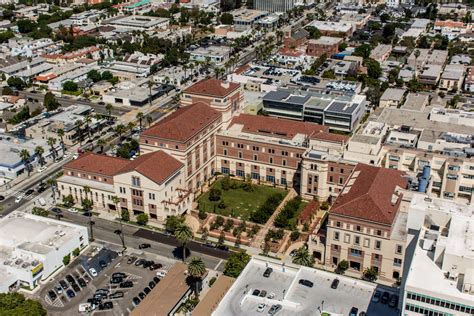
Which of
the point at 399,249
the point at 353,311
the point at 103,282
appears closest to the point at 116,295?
the point at 103,282

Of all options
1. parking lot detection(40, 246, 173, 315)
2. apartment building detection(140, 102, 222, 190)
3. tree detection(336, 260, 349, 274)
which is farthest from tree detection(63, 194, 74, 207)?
tree detection(336, 260, 349, 274)

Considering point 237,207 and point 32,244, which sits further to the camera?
point 237,207

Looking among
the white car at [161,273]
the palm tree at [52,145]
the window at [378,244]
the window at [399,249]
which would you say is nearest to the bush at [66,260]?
the white car at [161,273]

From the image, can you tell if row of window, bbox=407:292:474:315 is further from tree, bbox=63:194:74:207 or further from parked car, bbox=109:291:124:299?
tree, bbox=63:194:74:207

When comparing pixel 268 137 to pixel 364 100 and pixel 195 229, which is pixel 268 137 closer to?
pixel 195 229

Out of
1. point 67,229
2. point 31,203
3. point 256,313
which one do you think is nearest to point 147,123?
point 31,203

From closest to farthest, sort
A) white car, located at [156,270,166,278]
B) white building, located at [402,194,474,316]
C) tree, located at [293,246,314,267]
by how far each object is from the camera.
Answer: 1. white building, located at [402,194,474,316]
2. tree, located at [293,246,314,267]
3. white car, located at [156,270,166,278]

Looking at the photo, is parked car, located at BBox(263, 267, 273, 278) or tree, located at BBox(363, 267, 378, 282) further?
tree, located at BBox(363, 267, 378, 282)
